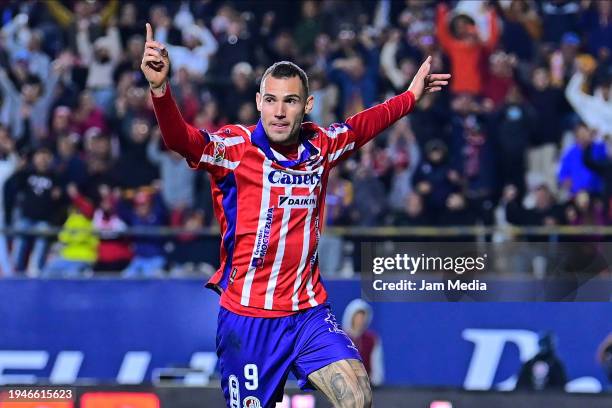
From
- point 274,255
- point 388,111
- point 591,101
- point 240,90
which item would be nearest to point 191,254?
point 240,90

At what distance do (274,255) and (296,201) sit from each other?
0.33 metres

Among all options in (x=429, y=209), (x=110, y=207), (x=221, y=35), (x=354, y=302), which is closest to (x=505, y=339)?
(x=354, y=302)

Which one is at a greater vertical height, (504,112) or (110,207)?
(504,112)

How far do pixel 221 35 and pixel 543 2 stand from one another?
3989mm

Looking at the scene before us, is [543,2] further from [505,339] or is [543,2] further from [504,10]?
[505,339]

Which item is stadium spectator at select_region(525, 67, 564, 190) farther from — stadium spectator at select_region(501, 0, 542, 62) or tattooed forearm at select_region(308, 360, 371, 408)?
tattooed forearm at select_region(308, 360, 371, 408)

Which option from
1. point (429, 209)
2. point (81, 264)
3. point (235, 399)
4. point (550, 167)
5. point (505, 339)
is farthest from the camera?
point (550, 167)

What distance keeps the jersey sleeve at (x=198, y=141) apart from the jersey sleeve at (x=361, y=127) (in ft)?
2.03

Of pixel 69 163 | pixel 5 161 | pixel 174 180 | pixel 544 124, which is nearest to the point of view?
pixel 174 180

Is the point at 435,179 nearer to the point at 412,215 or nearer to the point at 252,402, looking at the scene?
the point at 412,215

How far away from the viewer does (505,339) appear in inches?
460

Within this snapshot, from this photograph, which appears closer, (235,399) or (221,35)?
(235,399)

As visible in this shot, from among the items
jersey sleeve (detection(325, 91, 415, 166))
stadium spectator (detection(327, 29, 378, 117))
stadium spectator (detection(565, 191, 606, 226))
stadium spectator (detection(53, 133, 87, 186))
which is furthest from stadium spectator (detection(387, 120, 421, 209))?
jersey sleeve (detection(325, 91, 415, 166))

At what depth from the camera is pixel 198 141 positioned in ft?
24.0
